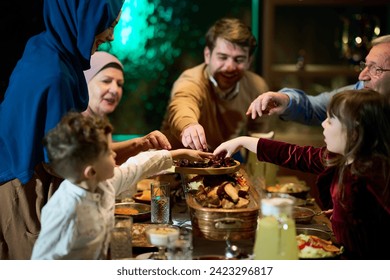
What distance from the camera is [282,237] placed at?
5.16ft

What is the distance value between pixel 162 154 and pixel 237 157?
1.12m

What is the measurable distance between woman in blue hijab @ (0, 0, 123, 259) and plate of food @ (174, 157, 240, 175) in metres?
0.40

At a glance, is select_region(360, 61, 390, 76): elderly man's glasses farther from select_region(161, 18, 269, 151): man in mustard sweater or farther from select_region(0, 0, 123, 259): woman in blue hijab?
select_region(0, 0, 123, 259): woman in blue hijab

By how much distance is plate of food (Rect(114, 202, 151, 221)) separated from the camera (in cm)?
212

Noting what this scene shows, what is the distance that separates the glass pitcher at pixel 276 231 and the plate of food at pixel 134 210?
629 millimetres

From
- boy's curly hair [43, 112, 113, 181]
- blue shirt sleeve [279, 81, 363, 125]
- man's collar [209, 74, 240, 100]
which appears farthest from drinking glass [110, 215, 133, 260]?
man's collar [209, 74, 240, 100]

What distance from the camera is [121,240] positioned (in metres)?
1.67

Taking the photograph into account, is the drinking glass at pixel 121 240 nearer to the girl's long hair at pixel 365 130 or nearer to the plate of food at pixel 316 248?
the plate of food at pixel 316 248

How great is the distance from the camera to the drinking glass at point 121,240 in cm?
166

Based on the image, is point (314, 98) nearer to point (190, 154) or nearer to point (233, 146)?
point (233, 146)

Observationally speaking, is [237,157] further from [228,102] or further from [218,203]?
[218,203]

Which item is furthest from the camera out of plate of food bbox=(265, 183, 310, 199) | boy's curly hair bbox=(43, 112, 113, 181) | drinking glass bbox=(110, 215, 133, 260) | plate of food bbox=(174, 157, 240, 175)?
plate of food bbox=(265, 183, 310, 199)
